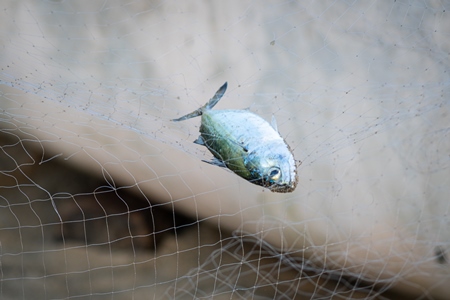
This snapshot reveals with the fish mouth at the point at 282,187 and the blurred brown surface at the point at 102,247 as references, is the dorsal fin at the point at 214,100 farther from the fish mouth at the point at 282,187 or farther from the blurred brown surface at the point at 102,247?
the blurred brown surface at the point at 102,247

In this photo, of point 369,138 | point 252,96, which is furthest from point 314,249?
point 252,96

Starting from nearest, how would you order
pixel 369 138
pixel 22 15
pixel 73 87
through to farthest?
pixel 73 87
pixel 22 15
pixel 369 138

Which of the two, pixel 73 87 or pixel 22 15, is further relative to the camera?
pixel 22 15

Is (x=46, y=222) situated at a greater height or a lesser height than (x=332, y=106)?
lesser

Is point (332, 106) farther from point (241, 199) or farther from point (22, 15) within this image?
point (22, 15)

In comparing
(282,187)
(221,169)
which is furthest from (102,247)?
(282,187)

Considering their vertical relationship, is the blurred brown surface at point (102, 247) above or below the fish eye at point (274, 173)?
below

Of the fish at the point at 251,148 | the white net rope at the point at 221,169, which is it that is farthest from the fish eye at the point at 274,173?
the white net rope at the point at 221,169
